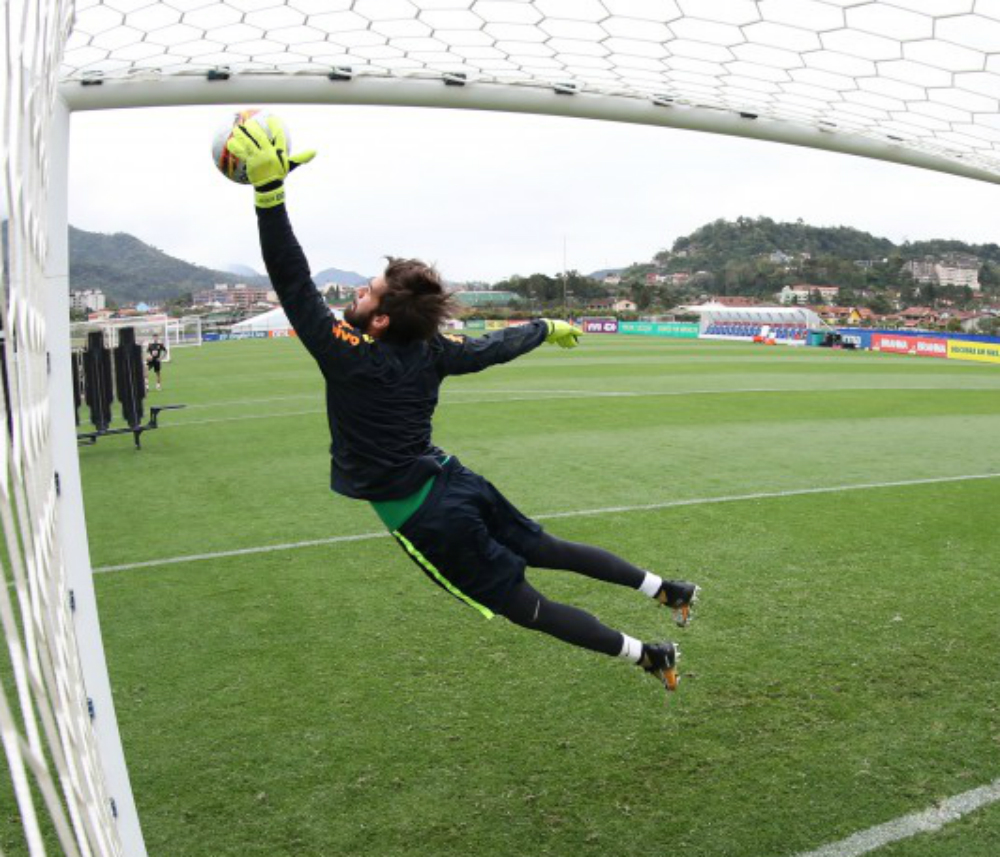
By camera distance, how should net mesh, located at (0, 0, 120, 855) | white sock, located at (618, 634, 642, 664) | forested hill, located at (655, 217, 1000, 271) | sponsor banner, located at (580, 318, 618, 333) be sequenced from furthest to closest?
1. forested hill, located at (655, 217, 1000, 271)
2. sponsor banner, located at (580, 318, 618, 333)
3. white sock, located at (618, 634, 642, 664)
4. net mesh, located at (0, 0, 120, 855)

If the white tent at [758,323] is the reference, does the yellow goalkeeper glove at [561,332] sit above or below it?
above

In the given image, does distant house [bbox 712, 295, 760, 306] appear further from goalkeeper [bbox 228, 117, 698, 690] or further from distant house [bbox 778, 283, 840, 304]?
goalkeeper [bbox 228, 117, 698, 690]

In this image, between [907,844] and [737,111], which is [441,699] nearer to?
[907,844]

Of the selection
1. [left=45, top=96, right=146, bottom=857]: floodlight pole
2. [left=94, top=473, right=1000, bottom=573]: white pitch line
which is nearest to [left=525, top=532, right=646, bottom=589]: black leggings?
[left=45, top=96, right=146, bottom=857]: floodlight pole

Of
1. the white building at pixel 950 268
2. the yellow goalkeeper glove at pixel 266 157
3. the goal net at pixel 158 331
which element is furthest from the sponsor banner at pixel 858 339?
the white building at pixel 950 268

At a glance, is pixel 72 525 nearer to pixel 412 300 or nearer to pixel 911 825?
pixel 412 300

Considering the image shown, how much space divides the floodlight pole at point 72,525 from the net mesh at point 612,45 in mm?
971

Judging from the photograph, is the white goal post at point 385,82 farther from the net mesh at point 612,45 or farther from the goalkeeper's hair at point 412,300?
the goalkeeper's hair at point 412,300

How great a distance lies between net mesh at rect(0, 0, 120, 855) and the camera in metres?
1.41

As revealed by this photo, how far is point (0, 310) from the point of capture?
1718mm

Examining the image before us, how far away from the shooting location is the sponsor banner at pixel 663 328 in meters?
47.8

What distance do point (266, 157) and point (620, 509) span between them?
20.0 ft

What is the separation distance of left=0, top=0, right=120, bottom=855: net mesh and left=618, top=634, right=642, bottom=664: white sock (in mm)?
1898

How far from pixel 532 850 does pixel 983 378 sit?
22654 millimetres
